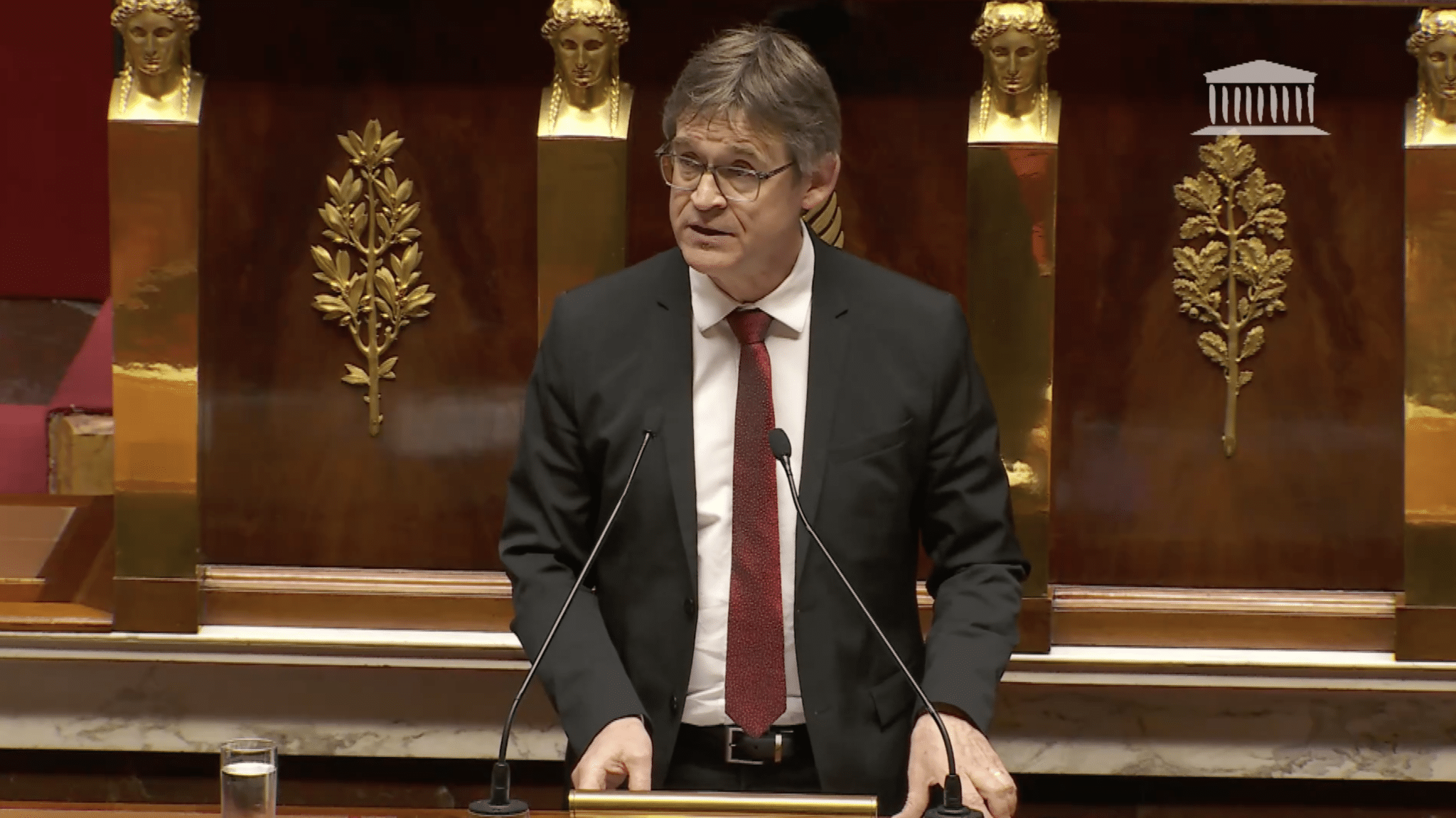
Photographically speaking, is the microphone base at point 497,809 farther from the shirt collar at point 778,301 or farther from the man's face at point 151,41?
the man's face at point 151,41

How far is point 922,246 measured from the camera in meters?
3.21

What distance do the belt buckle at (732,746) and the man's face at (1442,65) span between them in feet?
6.01

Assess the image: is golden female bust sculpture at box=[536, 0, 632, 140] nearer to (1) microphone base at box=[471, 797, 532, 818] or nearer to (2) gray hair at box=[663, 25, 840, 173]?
(2) gray hair at box=[663, 25, 840, 173]

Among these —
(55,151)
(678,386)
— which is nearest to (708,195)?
(678,386)

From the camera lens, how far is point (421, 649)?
125 inches

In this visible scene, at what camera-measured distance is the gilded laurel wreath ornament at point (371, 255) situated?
10.5 ft

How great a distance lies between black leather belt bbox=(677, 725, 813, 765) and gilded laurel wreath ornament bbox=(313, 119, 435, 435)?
1.44 m

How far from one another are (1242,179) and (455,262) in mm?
1417

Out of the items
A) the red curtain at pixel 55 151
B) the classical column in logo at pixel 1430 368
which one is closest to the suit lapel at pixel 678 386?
the classical column in logo at pixel 1430 368

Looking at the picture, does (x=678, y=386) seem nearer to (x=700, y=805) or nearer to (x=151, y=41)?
(x=700, y=805)

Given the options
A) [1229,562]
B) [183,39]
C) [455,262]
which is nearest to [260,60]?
[183,39]

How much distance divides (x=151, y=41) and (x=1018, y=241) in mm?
1541

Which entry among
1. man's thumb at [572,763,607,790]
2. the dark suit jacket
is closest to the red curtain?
the dark suit jacket

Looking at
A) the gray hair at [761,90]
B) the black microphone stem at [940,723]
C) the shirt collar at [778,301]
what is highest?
the gray hair at [761,90]
